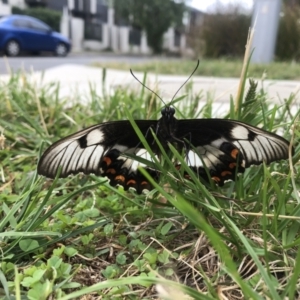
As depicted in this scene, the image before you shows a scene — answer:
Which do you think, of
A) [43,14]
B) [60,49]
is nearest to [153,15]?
[43,14]

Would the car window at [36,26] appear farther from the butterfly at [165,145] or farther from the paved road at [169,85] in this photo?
the butterfly at [165,145]

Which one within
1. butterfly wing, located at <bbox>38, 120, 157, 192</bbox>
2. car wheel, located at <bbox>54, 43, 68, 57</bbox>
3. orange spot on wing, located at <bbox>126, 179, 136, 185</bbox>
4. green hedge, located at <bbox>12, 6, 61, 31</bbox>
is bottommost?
car wheel, located at <bbox>54, 43, 68, 57</bbox>

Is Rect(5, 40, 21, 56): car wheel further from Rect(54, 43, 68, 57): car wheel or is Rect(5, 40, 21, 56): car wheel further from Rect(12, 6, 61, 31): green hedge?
Rect(12, 6, 61, 31): green hedge

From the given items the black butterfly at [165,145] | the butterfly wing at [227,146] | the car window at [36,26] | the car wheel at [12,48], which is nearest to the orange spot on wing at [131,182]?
the black butterfly at [165,145]

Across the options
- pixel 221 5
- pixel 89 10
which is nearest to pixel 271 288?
pixel 221 5

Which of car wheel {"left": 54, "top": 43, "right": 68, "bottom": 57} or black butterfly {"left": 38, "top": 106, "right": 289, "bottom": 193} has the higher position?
black butterfly {"left": 38, "top": 106, "right": 289, "bottom": 193}

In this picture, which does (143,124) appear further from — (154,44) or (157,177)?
(154,44)

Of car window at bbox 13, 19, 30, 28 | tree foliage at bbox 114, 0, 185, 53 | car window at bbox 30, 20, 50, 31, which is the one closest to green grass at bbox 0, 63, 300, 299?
car window at bbox 13, 19, 30, 28
